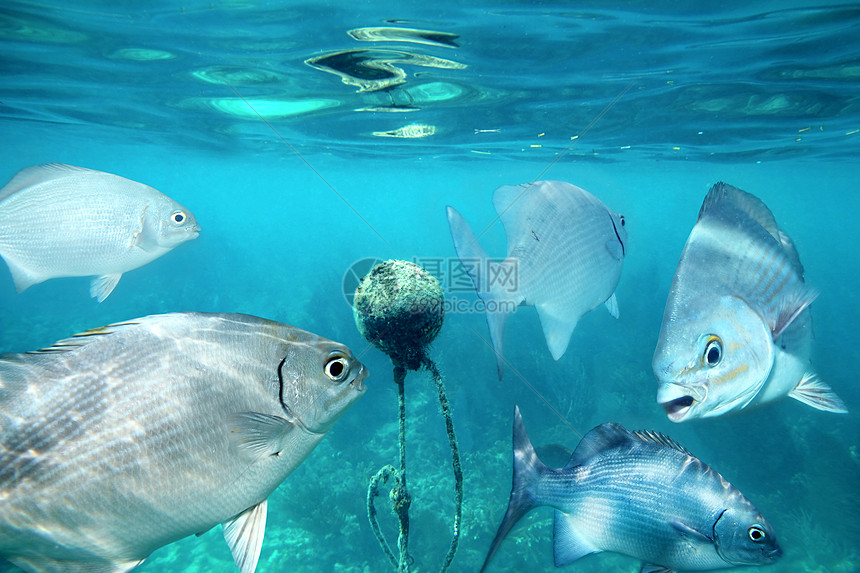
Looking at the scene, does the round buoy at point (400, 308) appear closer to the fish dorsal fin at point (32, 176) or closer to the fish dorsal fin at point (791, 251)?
the fish dorsal fin at point (791, 251)

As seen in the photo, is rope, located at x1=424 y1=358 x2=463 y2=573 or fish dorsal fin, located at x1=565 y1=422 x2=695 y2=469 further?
fish dorsal fin, located at x1=565 y1=422 x2=695 y2=469

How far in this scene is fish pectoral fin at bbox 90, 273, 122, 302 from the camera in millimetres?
4370

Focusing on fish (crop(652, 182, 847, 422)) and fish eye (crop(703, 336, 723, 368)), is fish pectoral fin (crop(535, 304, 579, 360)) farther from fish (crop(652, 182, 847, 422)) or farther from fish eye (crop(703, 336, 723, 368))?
fish eye (crop(703, 336, 723, 368))

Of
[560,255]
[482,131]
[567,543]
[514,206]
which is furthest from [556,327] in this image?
[482,131]

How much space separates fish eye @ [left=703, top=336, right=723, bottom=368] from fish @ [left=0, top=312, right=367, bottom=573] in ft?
5.04

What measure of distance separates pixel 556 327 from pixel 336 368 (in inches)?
73.8

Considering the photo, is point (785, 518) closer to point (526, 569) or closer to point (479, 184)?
point (526, 569)

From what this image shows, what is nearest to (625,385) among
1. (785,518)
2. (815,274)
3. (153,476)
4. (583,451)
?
(785,518)

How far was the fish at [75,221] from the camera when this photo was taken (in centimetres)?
395

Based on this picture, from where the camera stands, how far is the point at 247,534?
200cm

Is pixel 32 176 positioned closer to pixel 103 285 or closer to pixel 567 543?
pixel 103 285

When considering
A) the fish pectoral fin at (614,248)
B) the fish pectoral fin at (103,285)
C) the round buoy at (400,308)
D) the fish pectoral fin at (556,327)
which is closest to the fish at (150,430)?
the round buoy at (400,308)

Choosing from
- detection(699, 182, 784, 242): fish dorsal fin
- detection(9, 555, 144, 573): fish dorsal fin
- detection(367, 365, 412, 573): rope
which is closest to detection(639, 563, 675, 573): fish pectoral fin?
detection(367, 365, 412, 573): rope

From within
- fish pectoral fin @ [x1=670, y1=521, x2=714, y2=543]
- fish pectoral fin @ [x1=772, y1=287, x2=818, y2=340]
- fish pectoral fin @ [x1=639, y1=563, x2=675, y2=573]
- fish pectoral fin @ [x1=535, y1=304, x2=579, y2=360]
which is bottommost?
fish pectoral fin @ [x1=639, y1=563, x2=675, y2=573]
